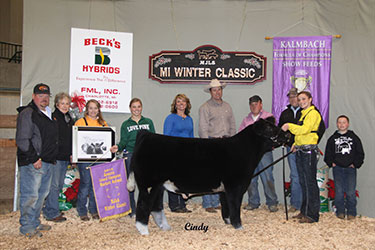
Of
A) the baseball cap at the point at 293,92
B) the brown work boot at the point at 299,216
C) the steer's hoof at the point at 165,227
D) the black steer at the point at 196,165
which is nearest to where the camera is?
the black steer at the point at 196,165

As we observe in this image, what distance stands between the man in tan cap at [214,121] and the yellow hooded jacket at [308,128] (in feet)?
4.22

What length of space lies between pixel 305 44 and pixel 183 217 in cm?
379

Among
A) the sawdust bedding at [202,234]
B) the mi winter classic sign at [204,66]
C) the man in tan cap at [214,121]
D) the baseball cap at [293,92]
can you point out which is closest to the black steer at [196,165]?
the sawdust bedding at [202,234]

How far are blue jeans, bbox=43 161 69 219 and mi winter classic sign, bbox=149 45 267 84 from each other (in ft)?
7.94

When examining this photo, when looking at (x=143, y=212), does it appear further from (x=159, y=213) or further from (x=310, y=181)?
(x=310, y=181)

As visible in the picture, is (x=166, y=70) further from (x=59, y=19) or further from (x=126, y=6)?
(x=59, y=19)

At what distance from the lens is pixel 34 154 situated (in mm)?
4055

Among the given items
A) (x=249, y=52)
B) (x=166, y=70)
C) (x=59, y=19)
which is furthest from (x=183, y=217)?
(x=59, y=19)

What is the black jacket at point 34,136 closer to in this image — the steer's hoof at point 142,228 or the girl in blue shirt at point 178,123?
the steer's hoof at point 142,228

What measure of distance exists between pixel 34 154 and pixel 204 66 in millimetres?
3552

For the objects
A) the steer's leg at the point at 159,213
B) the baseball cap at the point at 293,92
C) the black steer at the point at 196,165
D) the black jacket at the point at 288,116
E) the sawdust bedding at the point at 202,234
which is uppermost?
the baseball cap at the point at 293,92

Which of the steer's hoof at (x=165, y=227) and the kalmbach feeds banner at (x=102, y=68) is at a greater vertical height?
the kalmbach feeds banner at (x=102, y=68)

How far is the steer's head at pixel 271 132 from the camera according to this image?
15.0ft

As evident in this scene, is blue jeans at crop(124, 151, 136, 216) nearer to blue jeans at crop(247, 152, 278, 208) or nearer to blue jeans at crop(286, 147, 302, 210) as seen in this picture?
blue jeans at crop(247, 152, 278, 208)
